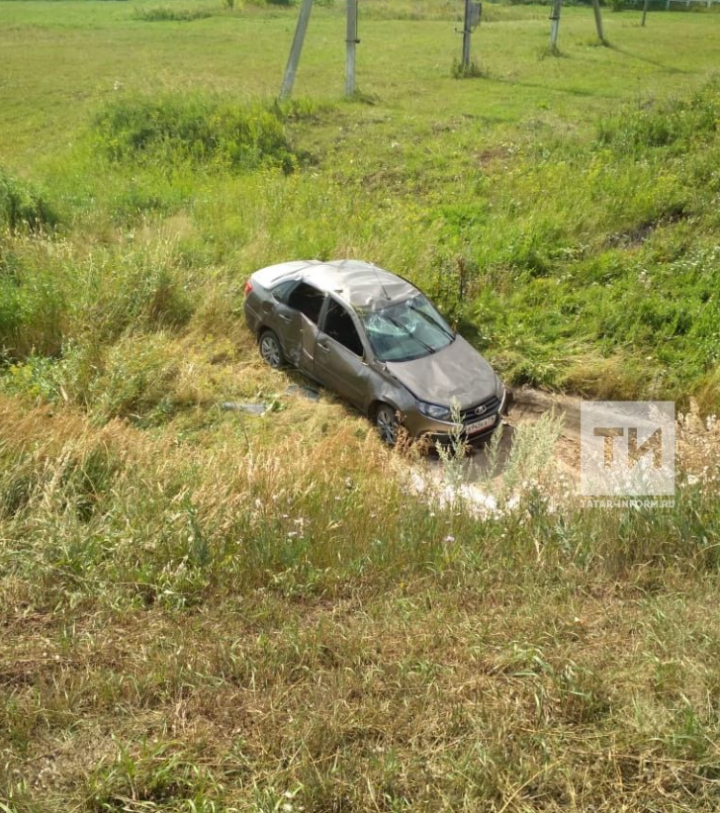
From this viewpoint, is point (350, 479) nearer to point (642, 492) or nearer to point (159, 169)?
point (642, 492)

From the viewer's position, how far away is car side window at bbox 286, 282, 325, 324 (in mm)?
10242

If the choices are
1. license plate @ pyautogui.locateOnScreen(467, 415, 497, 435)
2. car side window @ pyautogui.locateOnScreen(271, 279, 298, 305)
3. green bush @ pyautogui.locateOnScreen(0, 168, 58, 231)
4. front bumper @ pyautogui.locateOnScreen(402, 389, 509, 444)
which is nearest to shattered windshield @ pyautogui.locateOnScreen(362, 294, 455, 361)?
front bumper @ pyautogui.locateOnScreen(402, 389, 509, 444)

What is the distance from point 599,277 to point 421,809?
10.4m

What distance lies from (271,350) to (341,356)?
1.69m

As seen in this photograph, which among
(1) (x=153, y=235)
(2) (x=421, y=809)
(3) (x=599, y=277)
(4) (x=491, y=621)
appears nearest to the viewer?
(2) (x=421, y=809)

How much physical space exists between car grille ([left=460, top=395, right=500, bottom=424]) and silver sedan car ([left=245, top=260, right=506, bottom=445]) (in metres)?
0.01

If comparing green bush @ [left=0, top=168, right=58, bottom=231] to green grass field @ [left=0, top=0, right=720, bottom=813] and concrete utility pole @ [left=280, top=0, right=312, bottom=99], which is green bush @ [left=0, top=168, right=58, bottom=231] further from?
concrete utility pole @ [left=280, top=0, right=312, bottom=99]

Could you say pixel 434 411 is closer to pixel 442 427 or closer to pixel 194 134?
pixel 442 427

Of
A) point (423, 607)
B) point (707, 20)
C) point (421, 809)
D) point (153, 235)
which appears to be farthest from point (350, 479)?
point (707, 20)

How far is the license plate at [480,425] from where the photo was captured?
902 centimetres

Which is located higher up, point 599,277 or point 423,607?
point 423,607

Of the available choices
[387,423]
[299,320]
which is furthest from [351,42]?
[387,423]

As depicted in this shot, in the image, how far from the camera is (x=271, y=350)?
11164mm

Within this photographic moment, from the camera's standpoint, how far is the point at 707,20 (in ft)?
117
